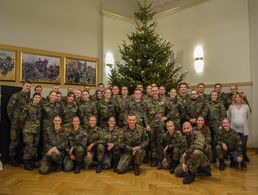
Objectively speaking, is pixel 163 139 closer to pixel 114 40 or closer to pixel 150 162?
pixel 150 162

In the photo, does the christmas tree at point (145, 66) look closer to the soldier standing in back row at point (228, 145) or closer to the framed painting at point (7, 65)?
the soldier standing in back row at point (228, 145)

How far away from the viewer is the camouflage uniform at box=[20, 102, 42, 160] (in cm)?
536

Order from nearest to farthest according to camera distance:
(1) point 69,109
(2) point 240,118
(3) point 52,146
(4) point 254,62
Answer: (3) point 52,146 < (2) point 240,118 < (1) point 69,109 < (4) point 254,62

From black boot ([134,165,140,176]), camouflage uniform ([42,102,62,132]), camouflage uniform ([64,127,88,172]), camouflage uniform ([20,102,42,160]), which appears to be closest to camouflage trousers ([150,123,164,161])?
black boot ([134,165,140,176])

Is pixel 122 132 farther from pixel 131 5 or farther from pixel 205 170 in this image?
pixel 131 5

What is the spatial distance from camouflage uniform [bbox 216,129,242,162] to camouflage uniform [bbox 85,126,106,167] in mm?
2251

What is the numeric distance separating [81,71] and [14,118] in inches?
156

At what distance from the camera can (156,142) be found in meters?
5.56

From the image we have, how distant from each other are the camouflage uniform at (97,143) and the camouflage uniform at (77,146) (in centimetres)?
13

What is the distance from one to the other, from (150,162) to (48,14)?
5.80 m

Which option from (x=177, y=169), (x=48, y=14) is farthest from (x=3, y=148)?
(x=48, y=14)

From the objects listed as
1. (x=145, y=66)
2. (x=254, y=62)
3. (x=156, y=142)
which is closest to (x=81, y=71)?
(x=145, y=66)

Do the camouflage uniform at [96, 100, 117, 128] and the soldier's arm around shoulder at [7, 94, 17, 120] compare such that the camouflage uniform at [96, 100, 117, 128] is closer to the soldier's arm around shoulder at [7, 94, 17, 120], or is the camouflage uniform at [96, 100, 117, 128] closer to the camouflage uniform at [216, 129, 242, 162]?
the soldier's arm around shoulder at [7, 94, 17, 120]

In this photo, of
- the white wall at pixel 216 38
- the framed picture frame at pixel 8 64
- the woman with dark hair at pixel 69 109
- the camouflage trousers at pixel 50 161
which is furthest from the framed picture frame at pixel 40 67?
the white wall at pixel 216 38
